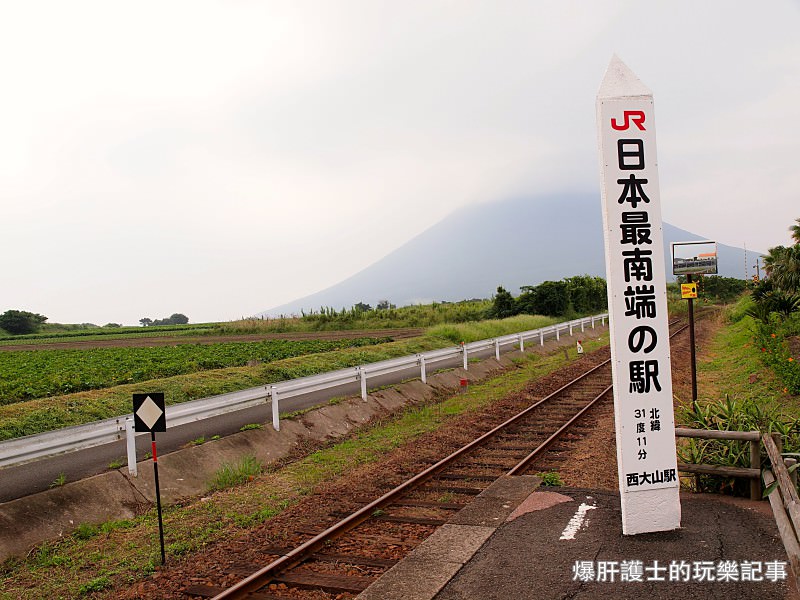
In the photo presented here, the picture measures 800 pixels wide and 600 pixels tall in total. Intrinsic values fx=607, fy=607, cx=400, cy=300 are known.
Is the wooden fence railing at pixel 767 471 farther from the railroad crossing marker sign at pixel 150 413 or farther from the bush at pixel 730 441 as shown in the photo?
the railroad crossing marker sign at pixel 150 413

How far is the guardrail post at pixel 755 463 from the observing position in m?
6.82

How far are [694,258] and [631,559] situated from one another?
250 inches

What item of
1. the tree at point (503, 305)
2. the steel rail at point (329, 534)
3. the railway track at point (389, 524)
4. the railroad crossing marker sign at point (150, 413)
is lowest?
the railway track at point (389, 524)

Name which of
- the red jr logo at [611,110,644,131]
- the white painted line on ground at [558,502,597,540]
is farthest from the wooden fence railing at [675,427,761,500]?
the red jr logo at [611,110,644,131]

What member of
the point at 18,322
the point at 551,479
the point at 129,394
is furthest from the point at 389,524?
the point at 18,322

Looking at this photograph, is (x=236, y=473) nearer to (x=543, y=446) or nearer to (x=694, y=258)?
(x=543, y=446)

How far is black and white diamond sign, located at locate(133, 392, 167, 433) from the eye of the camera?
741cm

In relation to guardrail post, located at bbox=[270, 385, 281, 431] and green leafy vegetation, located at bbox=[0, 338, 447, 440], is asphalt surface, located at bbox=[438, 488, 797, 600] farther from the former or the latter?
green leafy vegetation, located at bbox=[0, 338, 447, 440]

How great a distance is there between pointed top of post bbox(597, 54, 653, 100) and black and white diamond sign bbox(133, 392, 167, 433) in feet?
20.2

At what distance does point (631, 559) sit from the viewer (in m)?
5.70

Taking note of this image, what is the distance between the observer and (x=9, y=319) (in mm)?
79500

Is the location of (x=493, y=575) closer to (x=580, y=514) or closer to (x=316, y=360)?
(x=580, y=514)

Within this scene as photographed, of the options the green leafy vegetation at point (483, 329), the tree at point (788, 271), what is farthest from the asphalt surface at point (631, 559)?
the green leafy vegetation at point (483, 329)

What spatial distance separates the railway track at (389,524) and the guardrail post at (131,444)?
11.4 feet
